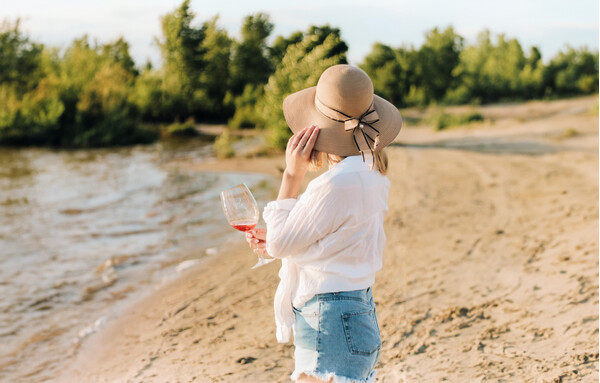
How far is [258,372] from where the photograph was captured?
4.11 meters

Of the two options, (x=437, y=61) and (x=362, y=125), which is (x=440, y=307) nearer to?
(x=362, y=125)

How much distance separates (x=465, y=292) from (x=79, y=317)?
3991 millimetres

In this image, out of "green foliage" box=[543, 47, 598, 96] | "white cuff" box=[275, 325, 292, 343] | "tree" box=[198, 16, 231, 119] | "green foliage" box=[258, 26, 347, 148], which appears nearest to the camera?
"white cuff" box=[275, 325, 292, 343]

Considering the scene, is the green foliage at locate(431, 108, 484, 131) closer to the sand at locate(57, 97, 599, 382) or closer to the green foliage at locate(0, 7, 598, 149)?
the green foliage at locate(0, 7, 598, 149)

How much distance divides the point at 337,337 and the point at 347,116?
86cm

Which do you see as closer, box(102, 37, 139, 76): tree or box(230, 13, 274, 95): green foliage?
box(230, 13, 274, 95): green foliage

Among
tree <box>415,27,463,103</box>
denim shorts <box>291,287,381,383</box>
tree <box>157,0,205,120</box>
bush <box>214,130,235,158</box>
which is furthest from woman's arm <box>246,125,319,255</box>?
tree <box>157,0,205,120</box>

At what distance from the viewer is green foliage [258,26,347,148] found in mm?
17094

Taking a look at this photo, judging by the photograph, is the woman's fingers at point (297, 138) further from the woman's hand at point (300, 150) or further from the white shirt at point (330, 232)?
the white shirt at point (330, 232)

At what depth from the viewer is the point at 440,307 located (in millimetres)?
5125

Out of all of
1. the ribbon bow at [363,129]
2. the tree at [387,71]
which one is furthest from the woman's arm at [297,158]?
the tree at [387,71]

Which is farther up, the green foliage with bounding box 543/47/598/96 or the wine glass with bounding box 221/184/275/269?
the green foliage with bounding box 543/47/598/96

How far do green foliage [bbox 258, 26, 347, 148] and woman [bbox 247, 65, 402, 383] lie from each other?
14.5 metres

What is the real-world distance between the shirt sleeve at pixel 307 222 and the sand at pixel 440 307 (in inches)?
84.1
